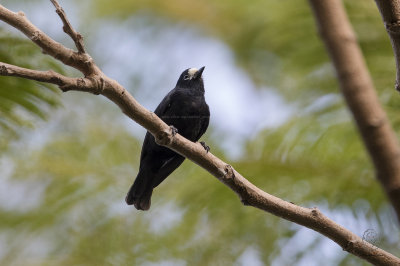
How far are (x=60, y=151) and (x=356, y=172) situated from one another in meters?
2.35

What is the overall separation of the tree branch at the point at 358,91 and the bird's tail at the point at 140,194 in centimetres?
259

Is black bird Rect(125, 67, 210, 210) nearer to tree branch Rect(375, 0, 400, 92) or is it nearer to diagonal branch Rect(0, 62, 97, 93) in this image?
diagonal branch Rect(0, 62, 97, 93)

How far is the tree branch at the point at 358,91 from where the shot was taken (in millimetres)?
752

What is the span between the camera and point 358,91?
2.47ft

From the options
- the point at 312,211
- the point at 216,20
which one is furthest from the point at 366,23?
the point at 216,20

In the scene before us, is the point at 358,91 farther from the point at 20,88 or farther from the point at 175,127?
the point at 175,127

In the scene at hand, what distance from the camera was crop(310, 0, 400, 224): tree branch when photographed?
75 cm

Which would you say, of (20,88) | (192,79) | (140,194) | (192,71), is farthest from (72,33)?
(192,71)

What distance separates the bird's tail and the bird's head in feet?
3.19

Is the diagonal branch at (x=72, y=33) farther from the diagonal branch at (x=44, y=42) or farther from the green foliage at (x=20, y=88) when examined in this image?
the green foliage at (x=20, y=88)

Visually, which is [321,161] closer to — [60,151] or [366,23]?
[366,23]

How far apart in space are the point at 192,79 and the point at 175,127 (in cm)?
76
